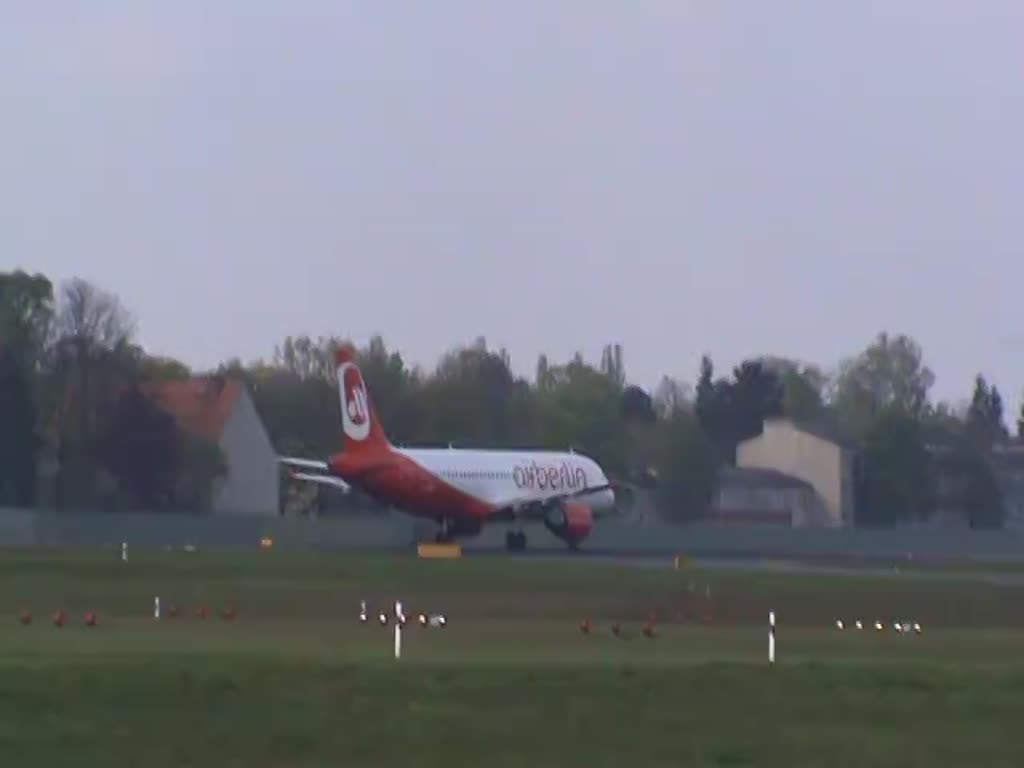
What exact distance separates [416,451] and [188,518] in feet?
30.5

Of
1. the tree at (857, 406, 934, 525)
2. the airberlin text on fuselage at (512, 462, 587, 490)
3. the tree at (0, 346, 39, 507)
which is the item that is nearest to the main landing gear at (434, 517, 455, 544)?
the airberlin text on fuselage at (512, 462, 587, 490)

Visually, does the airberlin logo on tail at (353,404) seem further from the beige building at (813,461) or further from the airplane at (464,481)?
the beige building at (813,461)

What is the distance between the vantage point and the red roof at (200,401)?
118812mm

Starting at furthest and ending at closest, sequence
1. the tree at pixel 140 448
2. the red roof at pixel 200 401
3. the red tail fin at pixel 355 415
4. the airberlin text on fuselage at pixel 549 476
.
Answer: the red roof at pixel 200 401 < the tree at pixel 140 448 < the airberlin text on fuselage at pixel 549 476 < the red tail fin at pixel 355 415

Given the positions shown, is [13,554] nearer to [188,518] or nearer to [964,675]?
[188,518]

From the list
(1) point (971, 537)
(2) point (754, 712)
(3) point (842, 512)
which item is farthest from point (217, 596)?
(3) point (842, 512)

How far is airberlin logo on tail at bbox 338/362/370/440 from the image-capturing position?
285 ft

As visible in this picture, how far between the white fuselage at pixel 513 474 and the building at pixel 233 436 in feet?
82.7

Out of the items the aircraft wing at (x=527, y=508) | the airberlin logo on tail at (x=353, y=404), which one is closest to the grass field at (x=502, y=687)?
the airberlin logo on tail at (x=353, y=404)

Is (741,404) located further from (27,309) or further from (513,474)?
(513,474)

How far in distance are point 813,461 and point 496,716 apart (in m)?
130

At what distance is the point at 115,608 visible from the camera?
50.6m

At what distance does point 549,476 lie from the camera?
313 feet

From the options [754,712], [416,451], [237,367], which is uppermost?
[237,367]
